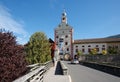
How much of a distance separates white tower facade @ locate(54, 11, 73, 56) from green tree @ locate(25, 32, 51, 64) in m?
62.7

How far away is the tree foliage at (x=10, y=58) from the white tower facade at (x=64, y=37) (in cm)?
9198

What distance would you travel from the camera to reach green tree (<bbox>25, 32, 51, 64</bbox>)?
3826cm

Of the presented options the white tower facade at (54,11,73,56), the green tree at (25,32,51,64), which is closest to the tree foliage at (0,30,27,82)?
the green tree at (25,32,51,64)

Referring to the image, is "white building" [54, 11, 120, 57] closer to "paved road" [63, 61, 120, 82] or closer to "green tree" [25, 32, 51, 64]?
"green tree" [25, 32, 51, 64]

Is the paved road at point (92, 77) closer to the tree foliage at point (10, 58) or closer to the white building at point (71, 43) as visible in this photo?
the tree foliage at point (10, 58)

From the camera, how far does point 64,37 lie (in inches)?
4171

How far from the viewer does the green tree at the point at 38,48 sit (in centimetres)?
3826

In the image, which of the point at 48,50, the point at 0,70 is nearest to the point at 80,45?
the point at 48,50

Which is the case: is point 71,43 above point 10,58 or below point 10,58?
above

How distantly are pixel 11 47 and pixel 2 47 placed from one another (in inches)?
19.1

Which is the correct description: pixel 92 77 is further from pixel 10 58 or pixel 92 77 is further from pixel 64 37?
pixel 64 37

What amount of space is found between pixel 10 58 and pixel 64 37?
96.9 m

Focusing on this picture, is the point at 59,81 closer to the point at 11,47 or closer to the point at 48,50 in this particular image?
the point at 11,47

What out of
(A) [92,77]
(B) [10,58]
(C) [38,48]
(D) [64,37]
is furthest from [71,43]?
(B) [10,58]
